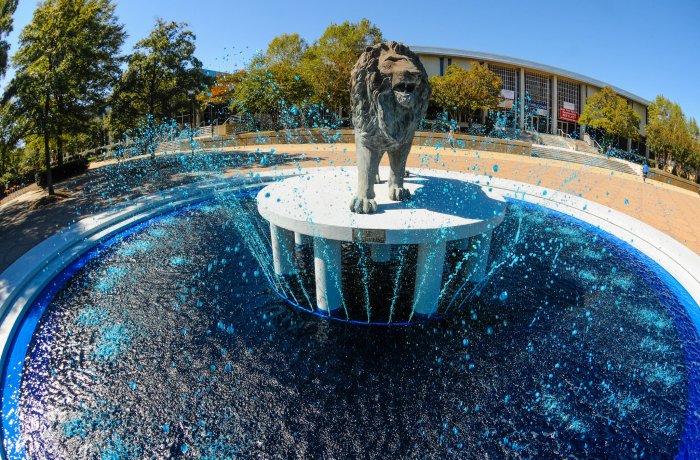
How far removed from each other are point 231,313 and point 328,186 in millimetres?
2807

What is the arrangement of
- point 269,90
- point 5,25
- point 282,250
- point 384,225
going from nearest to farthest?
point 384,225
point 282,250
point 5,25
point 269,90

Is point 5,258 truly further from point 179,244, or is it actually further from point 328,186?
point 328,186

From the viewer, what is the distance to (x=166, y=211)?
34.0 feet

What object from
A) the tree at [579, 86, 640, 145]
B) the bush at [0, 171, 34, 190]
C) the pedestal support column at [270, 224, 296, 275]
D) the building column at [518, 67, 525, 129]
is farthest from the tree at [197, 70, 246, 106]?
the tree at [579, 86, 640, 145]

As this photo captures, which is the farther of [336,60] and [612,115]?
[612,115]

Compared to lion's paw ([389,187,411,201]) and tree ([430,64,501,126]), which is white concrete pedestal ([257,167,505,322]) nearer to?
lion's paw ([389,187,411,201])

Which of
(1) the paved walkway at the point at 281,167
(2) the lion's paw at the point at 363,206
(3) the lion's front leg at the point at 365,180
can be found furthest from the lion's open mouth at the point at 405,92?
(1) the paved walkway at the point at 281,167

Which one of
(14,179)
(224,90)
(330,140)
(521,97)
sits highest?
(521,97)

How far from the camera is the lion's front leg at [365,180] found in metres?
5.77

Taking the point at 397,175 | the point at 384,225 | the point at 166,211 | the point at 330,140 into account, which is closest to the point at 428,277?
the point at 384,225

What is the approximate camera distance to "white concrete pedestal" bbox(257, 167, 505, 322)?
5.24 m

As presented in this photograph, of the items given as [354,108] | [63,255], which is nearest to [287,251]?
[354,108]

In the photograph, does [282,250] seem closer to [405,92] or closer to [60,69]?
[405,92]

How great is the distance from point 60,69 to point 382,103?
34.5ft
